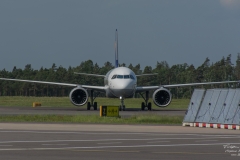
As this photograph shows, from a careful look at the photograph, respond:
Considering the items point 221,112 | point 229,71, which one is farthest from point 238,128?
point 229,71

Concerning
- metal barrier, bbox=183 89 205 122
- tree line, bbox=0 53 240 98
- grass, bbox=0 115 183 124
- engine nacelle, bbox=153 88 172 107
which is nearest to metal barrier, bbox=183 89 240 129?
metal barrier, bbox=183 89 205 122

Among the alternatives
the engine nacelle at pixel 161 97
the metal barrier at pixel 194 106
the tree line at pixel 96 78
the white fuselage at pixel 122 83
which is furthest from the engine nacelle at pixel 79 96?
the tree line at pixel 96 78

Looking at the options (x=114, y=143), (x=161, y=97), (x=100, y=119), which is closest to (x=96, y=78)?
(x=161, y=97)

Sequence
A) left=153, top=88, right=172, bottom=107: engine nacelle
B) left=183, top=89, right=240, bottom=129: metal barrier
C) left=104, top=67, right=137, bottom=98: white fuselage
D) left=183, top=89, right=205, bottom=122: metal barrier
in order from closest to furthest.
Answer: left=183, top=89, right=240, bottom=129: metal barrier, left=183, top=89, right=205, bottom=122: metal barrier, left=104, top=67, right=137, bottom=98: white fuselage, left=153, top=88, right=172, bottom=107: engine nacelle

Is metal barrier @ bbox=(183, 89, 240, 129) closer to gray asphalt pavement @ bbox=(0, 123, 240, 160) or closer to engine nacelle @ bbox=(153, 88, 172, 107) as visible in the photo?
gray asphalt pavement @ bbox=(0, 123, 240, 160)

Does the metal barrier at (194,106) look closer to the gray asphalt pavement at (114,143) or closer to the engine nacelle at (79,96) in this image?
the gray asphalt pavement at (114,143)

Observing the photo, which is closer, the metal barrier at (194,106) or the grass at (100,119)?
the metal barrier at (194,106)

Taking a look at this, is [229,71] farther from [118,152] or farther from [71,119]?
[118,152]

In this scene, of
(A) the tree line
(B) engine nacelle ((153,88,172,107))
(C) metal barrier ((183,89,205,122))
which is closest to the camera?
(C) metal barrier ((183,89,205,122))

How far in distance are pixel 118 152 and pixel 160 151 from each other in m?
1.25

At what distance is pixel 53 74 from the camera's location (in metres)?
157

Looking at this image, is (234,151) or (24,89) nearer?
(234,151)

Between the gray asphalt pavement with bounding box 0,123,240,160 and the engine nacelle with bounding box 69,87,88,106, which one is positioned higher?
the engine nacelle with bounding box 69,87,88,106

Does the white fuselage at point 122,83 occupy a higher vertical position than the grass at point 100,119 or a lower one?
higher
